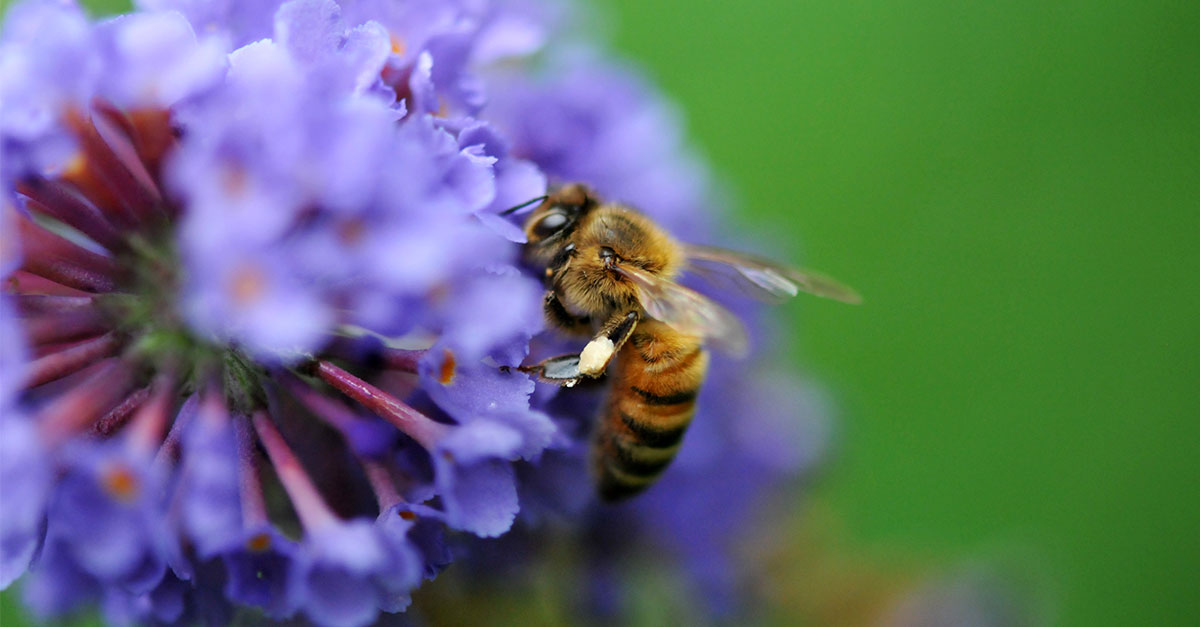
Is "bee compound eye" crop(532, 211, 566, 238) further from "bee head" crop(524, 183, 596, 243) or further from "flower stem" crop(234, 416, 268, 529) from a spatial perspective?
"flower stem" crop(234, 416, 268, 529)

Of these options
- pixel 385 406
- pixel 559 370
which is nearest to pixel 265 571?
pixel 385 406

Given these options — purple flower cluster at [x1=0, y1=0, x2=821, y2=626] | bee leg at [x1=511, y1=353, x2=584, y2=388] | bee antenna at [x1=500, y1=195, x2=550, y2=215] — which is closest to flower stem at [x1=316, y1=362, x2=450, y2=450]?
purple flower cluster at [x1=0, y1=0, x2=821, y2=626]

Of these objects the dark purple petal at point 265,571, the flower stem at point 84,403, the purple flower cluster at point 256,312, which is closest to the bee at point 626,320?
the purple flower cluster at point 256,312

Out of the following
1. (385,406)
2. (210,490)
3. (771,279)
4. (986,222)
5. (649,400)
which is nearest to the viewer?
(210,490)

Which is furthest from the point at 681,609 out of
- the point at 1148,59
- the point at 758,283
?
the point at 1148,59

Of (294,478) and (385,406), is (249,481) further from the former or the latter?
(385,406)

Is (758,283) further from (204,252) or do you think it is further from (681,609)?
(204,252)
